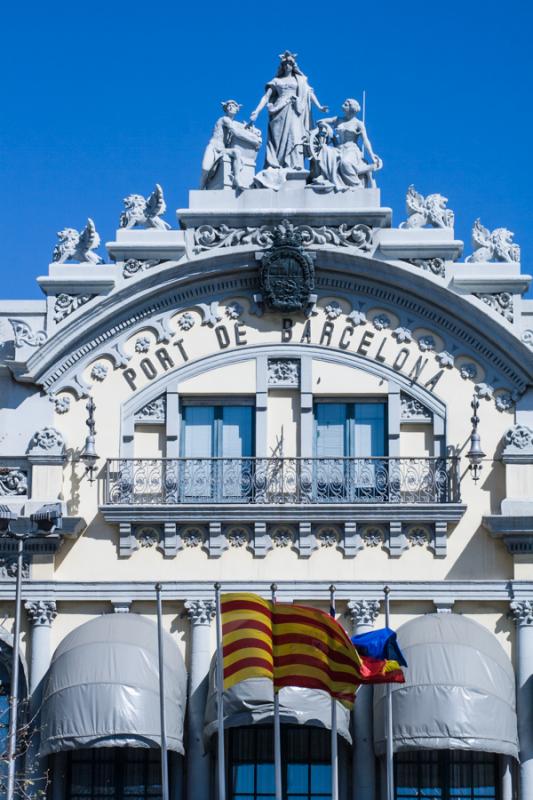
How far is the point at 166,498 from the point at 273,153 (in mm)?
7358

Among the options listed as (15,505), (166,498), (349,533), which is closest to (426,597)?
(349,533)

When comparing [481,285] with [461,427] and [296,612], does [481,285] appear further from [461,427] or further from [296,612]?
[296,612]

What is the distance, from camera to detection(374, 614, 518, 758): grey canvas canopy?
40.8 m

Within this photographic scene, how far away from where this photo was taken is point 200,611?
42812mm

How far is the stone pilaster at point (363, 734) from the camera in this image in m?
41.8

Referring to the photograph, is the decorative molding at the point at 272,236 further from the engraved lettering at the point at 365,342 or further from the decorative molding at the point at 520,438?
the decorative molding at the point at 520,438

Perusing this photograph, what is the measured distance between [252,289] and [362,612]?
6723 mm

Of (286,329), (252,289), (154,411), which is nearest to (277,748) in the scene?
(154,411)

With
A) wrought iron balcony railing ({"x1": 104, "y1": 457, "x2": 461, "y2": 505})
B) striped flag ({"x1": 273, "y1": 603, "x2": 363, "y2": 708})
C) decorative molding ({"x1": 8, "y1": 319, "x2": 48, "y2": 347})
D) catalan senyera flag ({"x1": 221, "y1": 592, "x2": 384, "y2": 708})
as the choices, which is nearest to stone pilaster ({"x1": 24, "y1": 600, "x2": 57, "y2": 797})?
wrought iron balcony railing ({"x1": 104, "y1": 457, "x2": 461, "y2": 505})

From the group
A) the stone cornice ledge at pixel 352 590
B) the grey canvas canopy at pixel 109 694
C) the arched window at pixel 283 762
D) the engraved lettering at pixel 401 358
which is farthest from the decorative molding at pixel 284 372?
the arched window at pixel 283 762

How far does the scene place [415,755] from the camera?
42.2 meters

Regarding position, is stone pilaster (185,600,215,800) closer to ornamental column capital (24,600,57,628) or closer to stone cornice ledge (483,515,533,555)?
ornamental column capital (24,600,57,628)

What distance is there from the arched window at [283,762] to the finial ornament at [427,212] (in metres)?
10.0

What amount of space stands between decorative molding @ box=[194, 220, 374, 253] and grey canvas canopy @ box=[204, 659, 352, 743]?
8664 mm
